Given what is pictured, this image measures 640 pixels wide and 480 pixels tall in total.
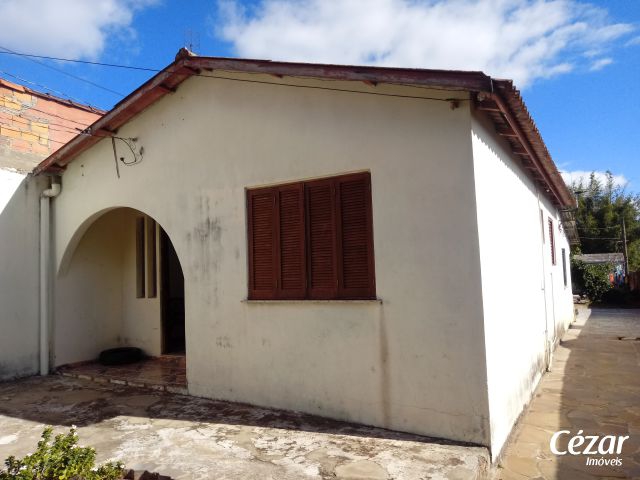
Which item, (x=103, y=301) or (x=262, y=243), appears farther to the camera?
(x=103, y=301)

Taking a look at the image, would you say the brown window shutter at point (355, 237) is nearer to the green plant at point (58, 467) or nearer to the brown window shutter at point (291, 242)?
the brown window shutter at point (291, 242)

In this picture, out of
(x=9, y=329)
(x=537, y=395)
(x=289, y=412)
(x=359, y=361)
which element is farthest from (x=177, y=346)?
(x=537, y=395)

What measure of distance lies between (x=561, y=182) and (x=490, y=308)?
5.93 m

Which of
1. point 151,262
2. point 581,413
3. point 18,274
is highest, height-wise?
point 151,262

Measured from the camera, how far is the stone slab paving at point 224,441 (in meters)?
4.16

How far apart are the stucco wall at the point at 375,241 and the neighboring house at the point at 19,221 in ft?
6.74

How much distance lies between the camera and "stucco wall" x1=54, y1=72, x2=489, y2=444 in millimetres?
4828

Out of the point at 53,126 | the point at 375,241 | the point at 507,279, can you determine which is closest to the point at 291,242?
the point at 375,241

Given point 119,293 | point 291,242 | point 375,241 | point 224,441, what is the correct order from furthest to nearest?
point 119,293 → point 291,242 → point 375,241 → point 224,441

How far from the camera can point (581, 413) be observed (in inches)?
239

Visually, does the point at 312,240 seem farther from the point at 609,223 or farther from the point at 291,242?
the point at 609,223

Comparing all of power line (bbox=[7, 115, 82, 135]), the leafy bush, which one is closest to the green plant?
power line (bbox=[7, 115, 82, 135])

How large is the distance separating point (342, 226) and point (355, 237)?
223 millimetres

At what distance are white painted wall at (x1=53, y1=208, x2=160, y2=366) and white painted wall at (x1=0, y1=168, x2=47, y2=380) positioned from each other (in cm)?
41
